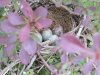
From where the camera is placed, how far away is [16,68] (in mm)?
959

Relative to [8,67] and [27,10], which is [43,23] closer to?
[27,10]

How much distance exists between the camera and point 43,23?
66 centimetres

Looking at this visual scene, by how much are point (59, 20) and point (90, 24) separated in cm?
18

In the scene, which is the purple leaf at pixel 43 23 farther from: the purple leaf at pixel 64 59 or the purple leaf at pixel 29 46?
the purple leaf at pixel 64 59

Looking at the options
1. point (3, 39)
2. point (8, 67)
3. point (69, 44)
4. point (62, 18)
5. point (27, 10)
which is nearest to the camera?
point (69, 44)

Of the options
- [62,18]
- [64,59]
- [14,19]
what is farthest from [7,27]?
[62,18]

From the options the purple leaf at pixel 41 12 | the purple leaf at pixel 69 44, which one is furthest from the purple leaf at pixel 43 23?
the purple leaf at pixel 69 44

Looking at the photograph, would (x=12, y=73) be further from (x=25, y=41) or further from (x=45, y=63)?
(x=25, y=41)

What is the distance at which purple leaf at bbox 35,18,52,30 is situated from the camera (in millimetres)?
659

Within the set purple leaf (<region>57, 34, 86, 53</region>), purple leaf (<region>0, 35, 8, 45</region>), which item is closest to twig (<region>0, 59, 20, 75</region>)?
purple leaf (<region>0, 35, 8, 45</region>)

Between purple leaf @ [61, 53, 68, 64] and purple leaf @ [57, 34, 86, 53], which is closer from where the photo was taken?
purple leaf @ [57, 34, 86, 53]

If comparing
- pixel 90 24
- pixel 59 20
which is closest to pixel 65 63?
pixel 90 24

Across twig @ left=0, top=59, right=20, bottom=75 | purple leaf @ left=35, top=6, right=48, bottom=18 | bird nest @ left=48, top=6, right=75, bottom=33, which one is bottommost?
twig @ left=0, top=59, right=20, bottom=75

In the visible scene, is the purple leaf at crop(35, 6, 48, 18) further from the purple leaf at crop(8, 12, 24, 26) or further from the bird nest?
the bird nest
